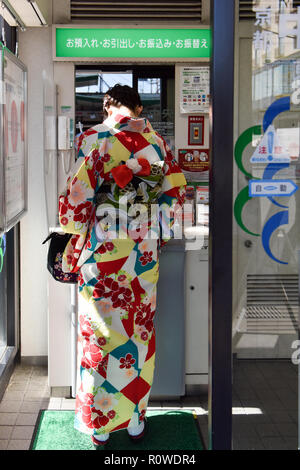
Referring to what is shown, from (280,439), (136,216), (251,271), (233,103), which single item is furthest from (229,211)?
(136,216)

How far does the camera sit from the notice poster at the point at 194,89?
4219 mm

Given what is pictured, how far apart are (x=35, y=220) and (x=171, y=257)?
47.6 inches

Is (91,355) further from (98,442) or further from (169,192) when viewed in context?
(169,192)

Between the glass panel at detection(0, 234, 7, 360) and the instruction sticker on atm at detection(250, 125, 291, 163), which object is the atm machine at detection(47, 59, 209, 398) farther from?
the instruction sticker on atm at detection(250, 125, 291, 163)

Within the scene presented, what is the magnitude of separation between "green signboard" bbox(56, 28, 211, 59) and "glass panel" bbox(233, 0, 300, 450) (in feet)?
7.41

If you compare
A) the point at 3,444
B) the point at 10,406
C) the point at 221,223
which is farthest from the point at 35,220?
the point at 221,223

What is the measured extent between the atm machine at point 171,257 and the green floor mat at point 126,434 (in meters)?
0.19

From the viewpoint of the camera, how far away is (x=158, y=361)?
3.69 m

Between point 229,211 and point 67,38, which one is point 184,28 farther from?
point 229,211

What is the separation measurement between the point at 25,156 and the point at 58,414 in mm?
1586

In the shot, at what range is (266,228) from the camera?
2045mm

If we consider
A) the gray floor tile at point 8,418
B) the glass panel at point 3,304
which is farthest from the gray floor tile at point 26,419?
the glass panel at point 3,304

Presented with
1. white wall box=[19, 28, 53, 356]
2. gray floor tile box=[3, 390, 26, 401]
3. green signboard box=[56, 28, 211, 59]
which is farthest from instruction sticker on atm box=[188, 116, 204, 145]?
gray floor tile box=[3, 390, 26, 401]

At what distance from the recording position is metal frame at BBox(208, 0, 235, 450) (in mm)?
1979
